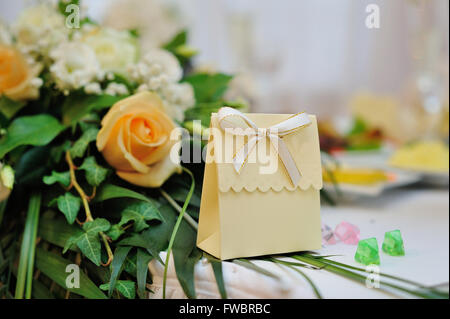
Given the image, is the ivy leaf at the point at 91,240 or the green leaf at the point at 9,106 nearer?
the ivy leaf at the point at 91,240

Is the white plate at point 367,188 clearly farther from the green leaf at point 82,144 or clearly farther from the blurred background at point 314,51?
the blurred background at point 314,51

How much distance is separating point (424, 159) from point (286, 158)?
716 mm

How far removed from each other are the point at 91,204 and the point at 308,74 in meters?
1.61

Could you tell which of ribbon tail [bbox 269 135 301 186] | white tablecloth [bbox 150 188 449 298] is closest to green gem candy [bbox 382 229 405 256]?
white tablecloth [bbox 150 188 449 298]

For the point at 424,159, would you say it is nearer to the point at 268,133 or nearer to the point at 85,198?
the point at 268,133

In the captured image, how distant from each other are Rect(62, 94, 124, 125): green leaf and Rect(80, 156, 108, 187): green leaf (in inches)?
3.5

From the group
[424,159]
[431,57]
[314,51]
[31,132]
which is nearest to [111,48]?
[31,132]

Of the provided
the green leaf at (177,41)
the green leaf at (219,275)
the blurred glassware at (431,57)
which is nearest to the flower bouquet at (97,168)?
the green leaf at (219,275)

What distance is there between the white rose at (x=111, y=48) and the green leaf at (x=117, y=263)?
1.11ft

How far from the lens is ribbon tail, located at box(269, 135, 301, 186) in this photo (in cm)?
41

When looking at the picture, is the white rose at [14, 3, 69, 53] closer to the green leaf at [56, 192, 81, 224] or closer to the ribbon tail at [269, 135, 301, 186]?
the green leaf at [56, 192, 81, 224]

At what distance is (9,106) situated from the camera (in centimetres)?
63

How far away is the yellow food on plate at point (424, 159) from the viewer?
936 mm

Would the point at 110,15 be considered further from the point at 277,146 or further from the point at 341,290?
the point at 341,290
